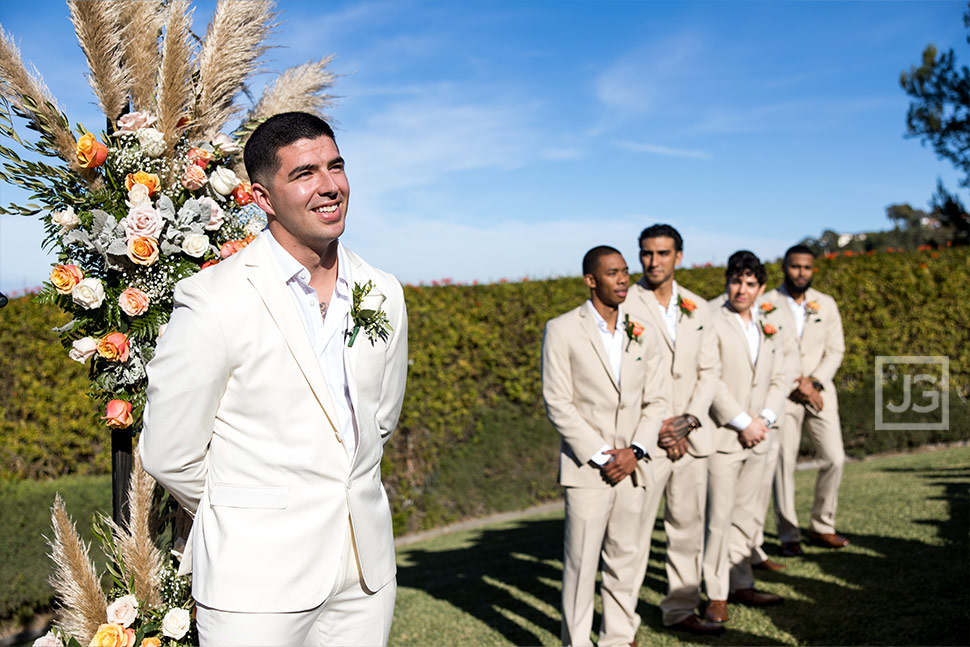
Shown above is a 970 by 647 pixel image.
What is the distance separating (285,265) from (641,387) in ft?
10.5

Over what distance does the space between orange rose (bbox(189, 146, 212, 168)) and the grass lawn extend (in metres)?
3.75

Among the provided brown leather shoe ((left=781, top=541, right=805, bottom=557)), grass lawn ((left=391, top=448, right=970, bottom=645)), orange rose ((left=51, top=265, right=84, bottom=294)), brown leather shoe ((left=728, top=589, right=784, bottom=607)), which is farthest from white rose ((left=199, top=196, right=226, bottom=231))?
brown leather shoe ((left=781, top=541, right=805, bottom=557))

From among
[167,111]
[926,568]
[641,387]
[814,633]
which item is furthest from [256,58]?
[926,568]

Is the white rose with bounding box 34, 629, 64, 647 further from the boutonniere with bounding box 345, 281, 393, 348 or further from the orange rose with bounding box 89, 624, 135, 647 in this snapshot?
the boutonniere with bounding box 345, 281, 393, 348

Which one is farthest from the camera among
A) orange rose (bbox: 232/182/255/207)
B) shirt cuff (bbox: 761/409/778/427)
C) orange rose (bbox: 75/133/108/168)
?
shirt cuff (bbox: 761/409/778/427)

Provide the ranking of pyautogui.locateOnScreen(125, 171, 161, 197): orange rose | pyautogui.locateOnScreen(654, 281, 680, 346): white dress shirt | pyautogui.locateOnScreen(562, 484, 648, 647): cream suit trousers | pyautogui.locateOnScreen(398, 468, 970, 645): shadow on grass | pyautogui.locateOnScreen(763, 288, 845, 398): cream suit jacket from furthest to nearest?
pyautogui.locateOnScreen(763, 288, 845, 398): cream suit jacket, pyautogui.locateOnScreen(654, 281, 680, 346): white dress shirt, pyautogui.locateOnScreen(398, 468, 970, 645): shadow on grass, pyautogui.locateOnScreen(562, 484, 648, 647): cream suit trousers, pyautogui.locateOnScreen(125, 171, 161, 197): orange rose

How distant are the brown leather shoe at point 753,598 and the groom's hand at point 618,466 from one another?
203 centimetres

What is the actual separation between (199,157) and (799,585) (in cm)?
Answer: 567

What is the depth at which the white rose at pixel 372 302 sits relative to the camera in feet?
9.35

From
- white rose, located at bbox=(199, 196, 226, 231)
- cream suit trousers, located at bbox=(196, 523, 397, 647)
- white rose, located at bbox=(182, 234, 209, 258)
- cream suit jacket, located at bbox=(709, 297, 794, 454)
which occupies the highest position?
white rose, located at bbox=(199, 196, 226, 231)

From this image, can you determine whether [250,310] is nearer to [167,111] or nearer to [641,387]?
[167,111]

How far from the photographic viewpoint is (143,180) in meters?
3.50

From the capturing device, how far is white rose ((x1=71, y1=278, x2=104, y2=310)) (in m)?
3.41

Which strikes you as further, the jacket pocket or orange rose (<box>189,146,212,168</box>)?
orange rose (<box>189,146,212,168</box>)
